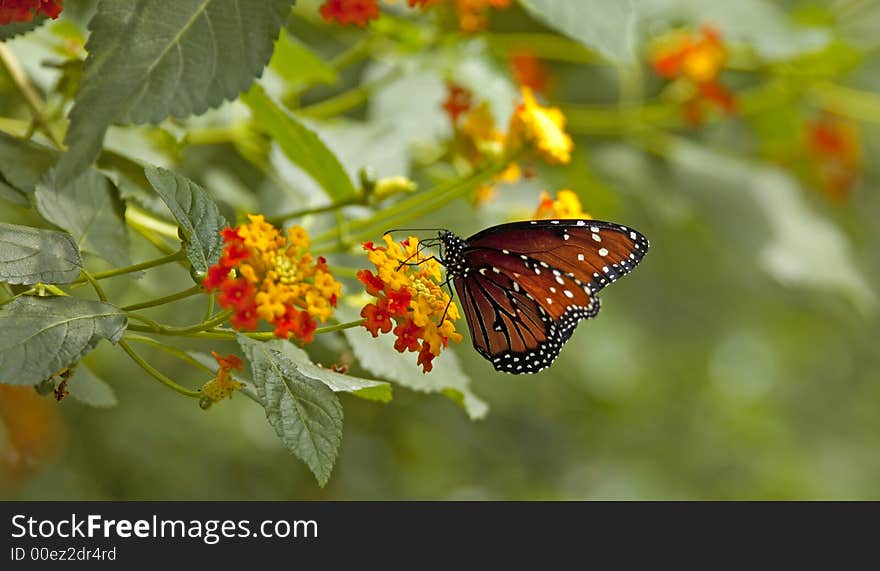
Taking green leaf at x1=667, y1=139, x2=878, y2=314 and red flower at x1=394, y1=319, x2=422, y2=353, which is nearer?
red flower at x1=394, y1=319, x2=422, y2=353

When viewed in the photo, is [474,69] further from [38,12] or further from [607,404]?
[607,404]

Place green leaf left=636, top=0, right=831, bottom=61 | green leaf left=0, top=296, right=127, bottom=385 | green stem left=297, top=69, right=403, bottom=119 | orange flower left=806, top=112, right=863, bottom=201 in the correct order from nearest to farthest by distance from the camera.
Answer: green leaf left=0, top=296, right=127, bottom=385 → green stem left=297, top=69, right=403, bottom=119 → green leaf left=636, top=0, right=831, bottom=61 → orange flower left=806, top=112, right=863, bottom=201

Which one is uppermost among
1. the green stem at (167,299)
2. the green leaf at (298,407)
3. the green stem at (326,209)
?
the green stem at (326,209)

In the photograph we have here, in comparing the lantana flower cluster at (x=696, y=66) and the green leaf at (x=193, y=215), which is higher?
A: the lantana flower cluster at (x=696, y=66)

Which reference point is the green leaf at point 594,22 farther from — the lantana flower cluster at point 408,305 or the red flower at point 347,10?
the lantana flower cluster at point 408,305

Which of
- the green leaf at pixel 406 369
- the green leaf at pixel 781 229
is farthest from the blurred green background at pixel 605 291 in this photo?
the green leaf at pixel 406 369

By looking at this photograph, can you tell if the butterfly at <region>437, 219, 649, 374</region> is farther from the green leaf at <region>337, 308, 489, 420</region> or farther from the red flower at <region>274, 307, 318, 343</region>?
the red flower at <region>274, 307, 318, 343</region>

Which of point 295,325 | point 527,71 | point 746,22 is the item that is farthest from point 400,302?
point 746,22

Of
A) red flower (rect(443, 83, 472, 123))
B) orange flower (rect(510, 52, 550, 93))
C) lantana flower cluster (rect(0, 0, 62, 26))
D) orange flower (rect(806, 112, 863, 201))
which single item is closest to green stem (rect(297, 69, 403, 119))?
red flower (rect(443, 83, 472, 123))
